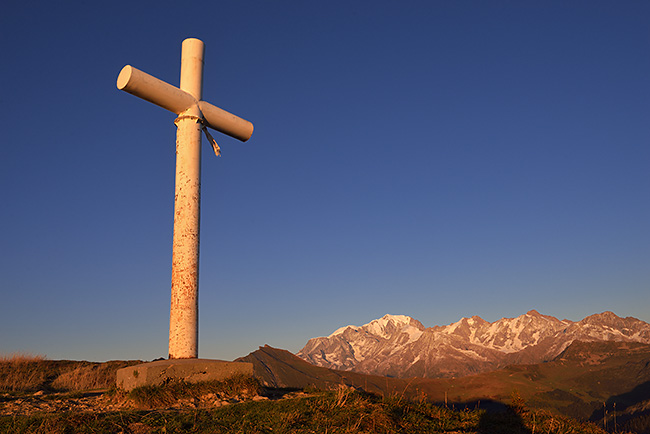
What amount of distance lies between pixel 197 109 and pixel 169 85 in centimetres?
94

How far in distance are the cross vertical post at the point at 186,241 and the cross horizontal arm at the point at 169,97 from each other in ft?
0.94

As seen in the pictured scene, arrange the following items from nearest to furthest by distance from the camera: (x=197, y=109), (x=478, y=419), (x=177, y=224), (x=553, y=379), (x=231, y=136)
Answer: (x=478, y=419) → (x=177, y=224) → (x=197, y=109) → (x=231, y=136) → (x=553, y=379)

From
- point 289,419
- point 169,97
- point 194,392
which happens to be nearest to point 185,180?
point 169,97

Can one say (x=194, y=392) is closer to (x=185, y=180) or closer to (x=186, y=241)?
(x=186, y=241)

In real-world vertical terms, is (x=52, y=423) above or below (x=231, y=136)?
below

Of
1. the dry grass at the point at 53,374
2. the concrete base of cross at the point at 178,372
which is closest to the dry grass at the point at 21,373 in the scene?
the dry grass at the point at 53,374

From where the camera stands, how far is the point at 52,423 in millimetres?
7660

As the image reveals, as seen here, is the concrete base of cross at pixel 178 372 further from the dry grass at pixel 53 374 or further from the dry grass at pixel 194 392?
the dry grass at pixel 53 374

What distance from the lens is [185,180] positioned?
1280 centimetres

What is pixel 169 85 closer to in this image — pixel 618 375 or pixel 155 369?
pixel 155 369

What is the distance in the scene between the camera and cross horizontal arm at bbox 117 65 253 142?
497 inches

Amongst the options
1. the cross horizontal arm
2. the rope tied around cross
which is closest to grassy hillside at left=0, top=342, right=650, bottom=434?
the rope tied around cross

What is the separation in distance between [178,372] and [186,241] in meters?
3.18

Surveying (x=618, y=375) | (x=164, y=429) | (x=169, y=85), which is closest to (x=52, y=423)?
(x=164, y=429)
